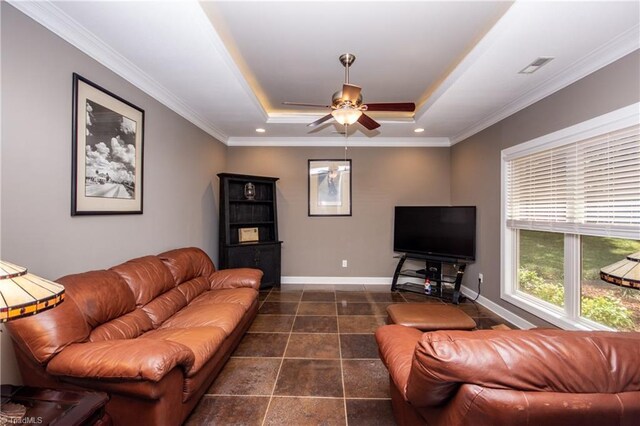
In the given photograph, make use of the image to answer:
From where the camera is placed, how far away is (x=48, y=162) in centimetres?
176

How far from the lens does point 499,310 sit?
11.6ft

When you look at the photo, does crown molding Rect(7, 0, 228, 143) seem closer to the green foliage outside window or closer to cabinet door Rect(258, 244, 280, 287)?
cabinet door Rect(258, 244, 280, 287)

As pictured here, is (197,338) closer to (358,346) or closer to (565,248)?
(358,346)

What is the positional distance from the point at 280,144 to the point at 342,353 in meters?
3.58

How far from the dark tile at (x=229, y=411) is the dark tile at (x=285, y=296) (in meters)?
2.07

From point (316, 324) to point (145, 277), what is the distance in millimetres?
1879

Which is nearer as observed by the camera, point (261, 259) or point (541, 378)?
point (541, 378)

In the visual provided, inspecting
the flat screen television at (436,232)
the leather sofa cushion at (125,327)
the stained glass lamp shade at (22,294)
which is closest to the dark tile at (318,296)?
the flat screen television at (436,232)

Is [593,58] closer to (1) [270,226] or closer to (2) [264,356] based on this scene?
(2) [264,356]

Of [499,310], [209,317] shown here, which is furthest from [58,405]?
[499,310]

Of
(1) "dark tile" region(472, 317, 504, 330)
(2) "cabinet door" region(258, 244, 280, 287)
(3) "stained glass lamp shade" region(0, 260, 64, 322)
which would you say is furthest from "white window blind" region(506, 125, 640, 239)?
(3) "stained glass lamp shade" region(0, 260, 64, 322)

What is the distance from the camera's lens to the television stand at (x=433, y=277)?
4.01 meters

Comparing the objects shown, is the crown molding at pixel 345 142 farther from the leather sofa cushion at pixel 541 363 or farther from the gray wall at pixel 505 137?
the leather sofa cushion at pixel 541 363

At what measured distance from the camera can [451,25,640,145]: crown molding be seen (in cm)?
197
